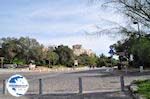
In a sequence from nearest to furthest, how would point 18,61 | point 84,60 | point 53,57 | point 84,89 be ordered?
point 84,89 < point 18,61 < point 53,57 < point 84,60

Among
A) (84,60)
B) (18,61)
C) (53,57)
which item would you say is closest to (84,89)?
(18,61)

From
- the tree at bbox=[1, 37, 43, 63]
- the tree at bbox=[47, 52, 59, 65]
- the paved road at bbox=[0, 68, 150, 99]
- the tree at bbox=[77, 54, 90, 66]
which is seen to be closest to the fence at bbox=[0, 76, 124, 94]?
the paved road at bbox=[0, 68, 150, 99]

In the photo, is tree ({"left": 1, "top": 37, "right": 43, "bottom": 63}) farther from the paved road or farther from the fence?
the fence

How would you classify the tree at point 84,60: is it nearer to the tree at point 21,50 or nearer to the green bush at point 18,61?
the tree at point 21,50

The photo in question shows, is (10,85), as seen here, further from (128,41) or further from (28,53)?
(28,53)

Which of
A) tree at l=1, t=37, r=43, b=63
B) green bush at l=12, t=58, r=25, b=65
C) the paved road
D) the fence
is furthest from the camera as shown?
green bush at l=12, t=58, r=25, b=65

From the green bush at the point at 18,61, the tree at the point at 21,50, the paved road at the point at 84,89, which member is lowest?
the paved road at the point at 84,89

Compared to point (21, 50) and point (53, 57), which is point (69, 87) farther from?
point (53, 57)

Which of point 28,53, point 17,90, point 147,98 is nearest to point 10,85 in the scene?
point 17,90

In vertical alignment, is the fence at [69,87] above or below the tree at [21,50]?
below

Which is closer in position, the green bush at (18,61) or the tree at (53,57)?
the green bush at (18,61)

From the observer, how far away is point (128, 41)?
19.4m

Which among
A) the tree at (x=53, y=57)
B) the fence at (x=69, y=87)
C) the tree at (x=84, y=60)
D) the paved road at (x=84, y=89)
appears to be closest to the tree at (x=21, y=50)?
the tree at (x=53, y=57)

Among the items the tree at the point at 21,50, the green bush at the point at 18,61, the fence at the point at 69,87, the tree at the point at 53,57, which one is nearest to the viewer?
the fence at the point at 69,87
